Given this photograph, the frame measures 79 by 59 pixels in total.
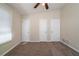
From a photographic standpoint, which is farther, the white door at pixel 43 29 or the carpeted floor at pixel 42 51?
the white door at pixel 43 29

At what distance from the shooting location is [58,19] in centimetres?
717

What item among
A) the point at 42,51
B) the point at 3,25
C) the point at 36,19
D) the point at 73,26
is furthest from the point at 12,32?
the point at 36,19

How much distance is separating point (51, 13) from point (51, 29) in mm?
1108

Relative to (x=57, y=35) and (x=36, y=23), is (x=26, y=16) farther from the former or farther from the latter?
(x=57, y=35)

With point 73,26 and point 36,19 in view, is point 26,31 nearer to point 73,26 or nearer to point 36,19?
point 36,19

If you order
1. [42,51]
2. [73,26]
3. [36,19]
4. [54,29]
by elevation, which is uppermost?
[36,19]

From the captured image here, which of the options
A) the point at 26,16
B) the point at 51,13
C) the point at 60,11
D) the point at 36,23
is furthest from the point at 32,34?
the point at 60,11

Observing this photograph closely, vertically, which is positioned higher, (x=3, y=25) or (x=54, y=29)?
(x=3, y=25)

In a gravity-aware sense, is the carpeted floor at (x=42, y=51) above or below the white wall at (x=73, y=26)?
below

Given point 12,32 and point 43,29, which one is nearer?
point 12,32

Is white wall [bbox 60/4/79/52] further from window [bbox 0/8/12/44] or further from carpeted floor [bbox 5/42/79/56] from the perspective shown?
window [bbox 0/8/12/44]

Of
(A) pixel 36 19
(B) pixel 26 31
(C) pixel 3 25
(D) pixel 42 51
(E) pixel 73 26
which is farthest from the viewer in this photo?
(A) pixel 36 19

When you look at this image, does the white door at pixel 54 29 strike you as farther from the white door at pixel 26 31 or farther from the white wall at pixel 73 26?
the white wall at pixel 73 26

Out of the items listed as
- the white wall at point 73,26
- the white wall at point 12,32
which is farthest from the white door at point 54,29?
the white wall at point 12,32
